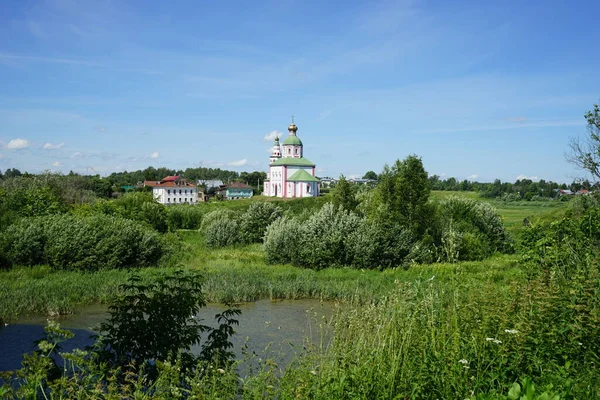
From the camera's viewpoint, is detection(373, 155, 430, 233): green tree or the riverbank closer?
the riverbank

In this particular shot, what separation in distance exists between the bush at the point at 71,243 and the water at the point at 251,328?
188 inches

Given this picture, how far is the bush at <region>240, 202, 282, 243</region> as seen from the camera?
29172mm

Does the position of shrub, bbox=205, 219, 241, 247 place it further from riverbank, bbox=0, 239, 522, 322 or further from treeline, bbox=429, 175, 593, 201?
treeline, bbox=429, 175, 593, 201

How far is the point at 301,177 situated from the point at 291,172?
414 centimetres

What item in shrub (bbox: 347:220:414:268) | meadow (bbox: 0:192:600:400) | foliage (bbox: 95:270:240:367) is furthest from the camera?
A: shrub (bbox: 347:220:414:268)

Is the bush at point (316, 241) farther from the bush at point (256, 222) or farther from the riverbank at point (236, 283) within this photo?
the bush at point (256, 222)

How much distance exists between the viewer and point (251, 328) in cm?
1098

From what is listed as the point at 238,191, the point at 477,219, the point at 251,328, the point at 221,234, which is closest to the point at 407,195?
the point at 477,219

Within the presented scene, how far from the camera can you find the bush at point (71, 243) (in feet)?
56.2

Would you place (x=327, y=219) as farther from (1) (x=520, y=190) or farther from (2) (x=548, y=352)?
(1) (x=520, y=190)

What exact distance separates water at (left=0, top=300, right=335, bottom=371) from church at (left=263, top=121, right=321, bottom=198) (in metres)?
58.7

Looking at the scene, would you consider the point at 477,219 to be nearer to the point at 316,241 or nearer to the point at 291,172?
the point at 316,241

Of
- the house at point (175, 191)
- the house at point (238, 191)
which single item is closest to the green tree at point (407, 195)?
the house at point (175, 191)

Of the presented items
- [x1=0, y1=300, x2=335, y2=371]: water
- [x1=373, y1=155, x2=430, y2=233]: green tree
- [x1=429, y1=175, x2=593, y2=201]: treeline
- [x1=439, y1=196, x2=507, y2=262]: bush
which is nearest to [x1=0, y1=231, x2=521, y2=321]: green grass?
[x1=0, y1=300, x2=335, y2=371]: water
